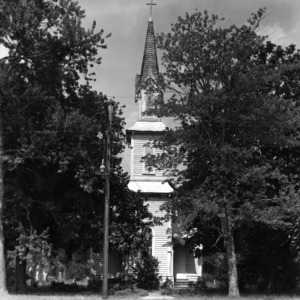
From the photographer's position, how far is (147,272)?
98.5 ft

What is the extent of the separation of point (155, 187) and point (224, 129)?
44.7 ft

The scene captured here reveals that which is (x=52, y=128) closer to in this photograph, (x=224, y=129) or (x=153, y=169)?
(x=224, y=129)

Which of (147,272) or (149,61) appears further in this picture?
(149,61)

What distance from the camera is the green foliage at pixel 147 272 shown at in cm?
2952

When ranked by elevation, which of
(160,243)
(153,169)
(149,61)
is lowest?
(160,243)

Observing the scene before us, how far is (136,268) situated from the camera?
99.9 ft

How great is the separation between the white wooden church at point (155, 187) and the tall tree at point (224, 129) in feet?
27.7

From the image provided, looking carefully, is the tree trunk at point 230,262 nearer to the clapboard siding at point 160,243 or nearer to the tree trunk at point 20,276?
the tree trunk at point 20,276

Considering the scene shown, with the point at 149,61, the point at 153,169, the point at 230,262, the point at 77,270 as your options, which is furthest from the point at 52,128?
the point at 149,61

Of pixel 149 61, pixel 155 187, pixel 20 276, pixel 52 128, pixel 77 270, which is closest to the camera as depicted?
A: pixel 52 128

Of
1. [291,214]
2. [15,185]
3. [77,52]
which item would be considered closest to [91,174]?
[15,185]

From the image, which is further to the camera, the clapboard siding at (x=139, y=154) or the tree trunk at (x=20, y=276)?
the clapboard siding at (x=139, y=154)

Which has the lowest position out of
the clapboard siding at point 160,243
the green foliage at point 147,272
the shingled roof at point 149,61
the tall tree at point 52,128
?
the green foliage at point 147,272

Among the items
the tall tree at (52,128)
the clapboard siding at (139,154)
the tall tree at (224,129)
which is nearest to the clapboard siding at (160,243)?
the clapboard siding at (139,154)
